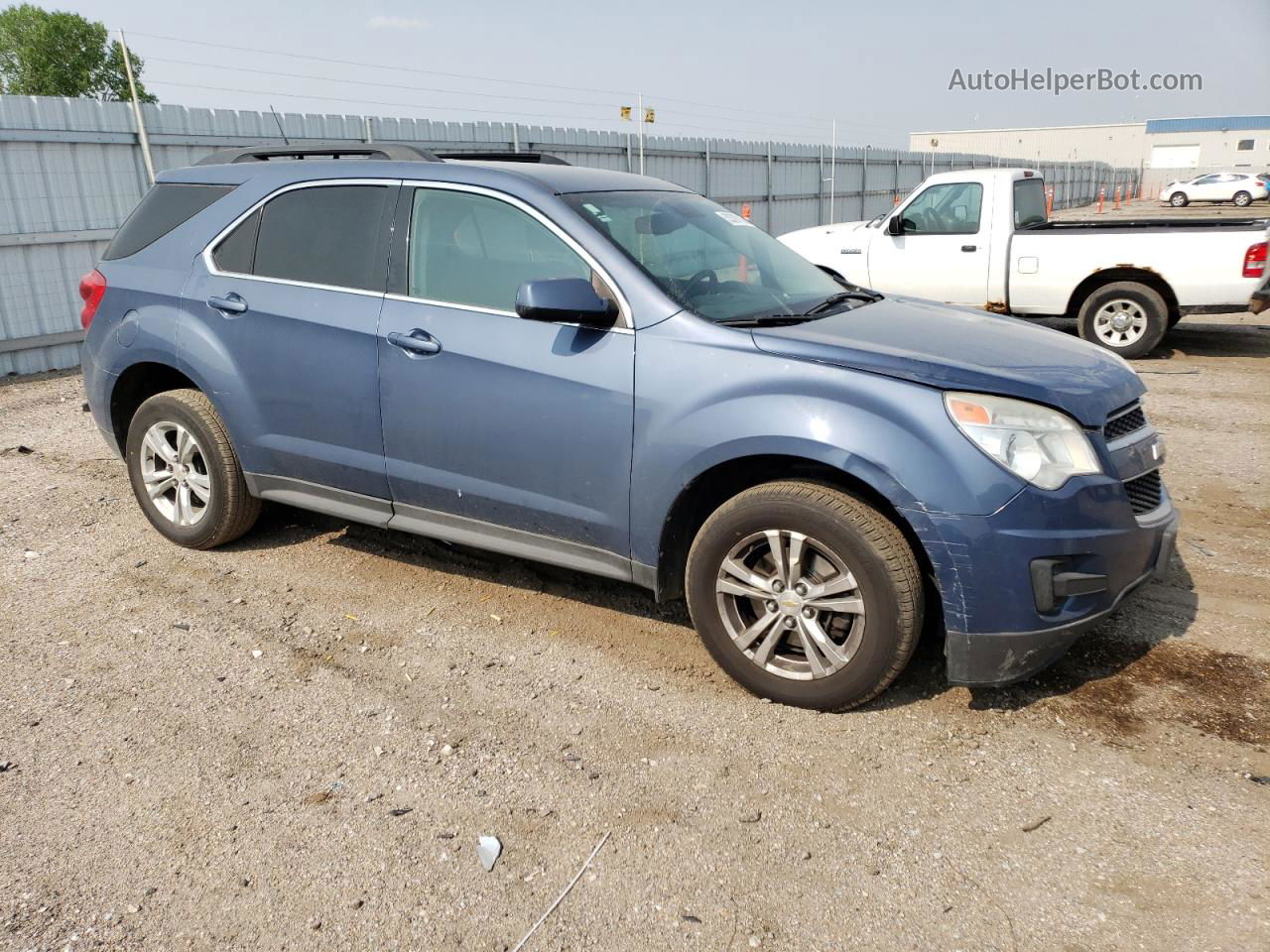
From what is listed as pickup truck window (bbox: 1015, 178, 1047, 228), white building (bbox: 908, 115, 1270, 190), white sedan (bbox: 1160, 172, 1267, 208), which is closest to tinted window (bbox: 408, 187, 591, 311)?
pickup truck window (bbox: 1015, 178, 1047, 228)

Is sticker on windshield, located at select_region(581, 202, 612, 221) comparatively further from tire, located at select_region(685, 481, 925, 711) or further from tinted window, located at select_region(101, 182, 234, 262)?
tinted window, located at select_region(101, 182, 234, 262)

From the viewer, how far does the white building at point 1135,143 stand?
254 feet

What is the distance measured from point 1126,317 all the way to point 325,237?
827 centimetres

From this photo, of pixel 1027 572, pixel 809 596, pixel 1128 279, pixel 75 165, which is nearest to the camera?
pixel 1027 572

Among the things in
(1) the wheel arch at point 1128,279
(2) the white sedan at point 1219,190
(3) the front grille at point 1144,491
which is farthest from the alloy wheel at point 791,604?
(2) the white sedan at point 1219,190

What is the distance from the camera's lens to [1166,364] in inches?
378

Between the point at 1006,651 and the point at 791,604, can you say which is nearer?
the point at 1006,651

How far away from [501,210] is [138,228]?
2241mm

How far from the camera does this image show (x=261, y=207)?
4531 mm

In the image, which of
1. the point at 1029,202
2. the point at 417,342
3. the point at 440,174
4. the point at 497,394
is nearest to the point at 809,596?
the point at 497,394

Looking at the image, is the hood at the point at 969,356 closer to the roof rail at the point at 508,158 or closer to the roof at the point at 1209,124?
the roof rail at the point at 508,158

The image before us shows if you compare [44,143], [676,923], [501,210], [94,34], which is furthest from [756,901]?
[94,34]

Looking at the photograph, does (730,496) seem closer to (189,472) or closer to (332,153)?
(332,153)

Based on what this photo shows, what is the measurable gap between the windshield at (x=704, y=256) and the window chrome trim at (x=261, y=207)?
959mm
